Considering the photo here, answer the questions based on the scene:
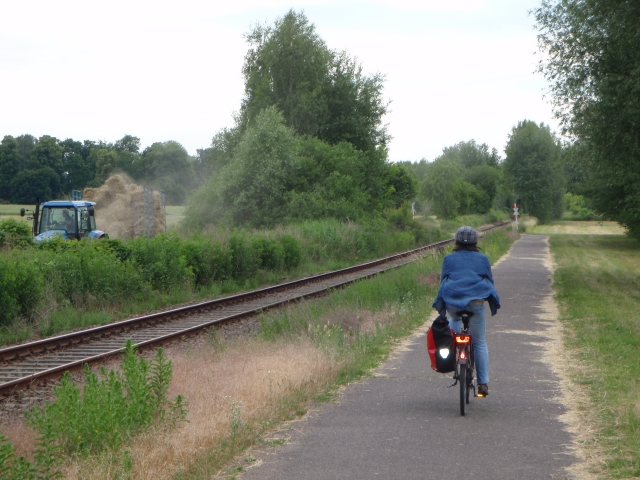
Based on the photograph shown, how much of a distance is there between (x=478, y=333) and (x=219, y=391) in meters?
2.82

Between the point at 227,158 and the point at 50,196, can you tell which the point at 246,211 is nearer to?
the point at 227,158

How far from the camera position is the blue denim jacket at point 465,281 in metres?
7.86

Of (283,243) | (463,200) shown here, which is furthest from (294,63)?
(463,200)

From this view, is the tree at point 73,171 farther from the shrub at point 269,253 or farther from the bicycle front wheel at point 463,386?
the bicycle front wheel at point 463,386

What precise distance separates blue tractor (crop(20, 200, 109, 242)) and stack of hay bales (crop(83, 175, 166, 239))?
26.2 feet

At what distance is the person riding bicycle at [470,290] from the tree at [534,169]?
101 metres

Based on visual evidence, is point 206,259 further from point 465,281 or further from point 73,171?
point 73,171

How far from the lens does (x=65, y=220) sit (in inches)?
1107

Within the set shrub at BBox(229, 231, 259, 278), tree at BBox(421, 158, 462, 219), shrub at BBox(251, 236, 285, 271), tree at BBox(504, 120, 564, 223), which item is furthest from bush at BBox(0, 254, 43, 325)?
tree at BBox(504, 120, 564, 223)

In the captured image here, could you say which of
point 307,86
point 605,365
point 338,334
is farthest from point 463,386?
point 307,86

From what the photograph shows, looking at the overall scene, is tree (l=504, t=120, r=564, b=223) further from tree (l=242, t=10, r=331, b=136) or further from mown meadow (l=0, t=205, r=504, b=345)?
mown meadow (l=0, t=205, r=504, b=345)

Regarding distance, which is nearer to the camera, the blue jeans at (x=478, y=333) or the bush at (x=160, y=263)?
the blue jeans at (x=478, y=333)

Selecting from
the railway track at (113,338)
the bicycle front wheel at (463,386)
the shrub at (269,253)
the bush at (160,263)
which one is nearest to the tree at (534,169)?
the shrub at (269,253)

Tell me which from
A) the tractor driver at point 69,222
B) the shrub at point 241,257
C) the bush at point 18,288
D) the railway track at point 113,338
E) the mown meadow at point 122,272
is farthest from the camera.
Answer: the tractor driver at point 69,222
